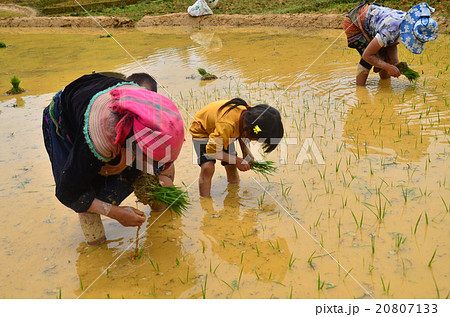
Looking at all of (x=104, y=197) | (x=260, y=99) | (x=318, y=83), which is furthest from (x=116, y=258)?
(x=318, y=83)

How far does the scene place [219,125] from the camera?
326 centimetres

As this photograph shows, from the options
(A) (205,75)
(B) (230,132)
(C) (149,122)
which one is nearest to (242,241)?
(B) (230,132)

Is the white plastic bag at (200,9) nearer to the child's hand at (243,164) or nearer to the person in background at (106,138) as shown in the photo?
the child's hand at (243,164)

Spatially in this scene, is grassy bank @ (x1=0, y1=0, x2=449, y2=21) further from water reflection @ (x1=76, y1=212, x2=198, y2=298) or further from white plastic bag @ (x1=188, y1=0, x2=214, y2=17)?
water reflection @ (x1=76, y1=212, x2=198, y2=298)

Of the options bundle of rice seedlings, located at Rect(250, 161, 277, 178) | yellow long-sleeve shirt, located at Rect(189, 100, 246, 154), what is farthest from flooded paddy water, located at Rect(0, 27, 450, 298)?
yellow long-sleeve shirt, located at Rect(189, 100, 246, 154)

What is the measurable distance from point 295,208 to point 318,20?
9840 mm

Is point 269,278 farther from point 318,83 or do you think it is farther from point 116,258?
point 318,83

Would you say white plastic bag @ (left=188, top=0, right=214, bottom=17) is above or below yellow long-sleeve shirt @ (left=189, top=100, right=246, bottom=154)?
above

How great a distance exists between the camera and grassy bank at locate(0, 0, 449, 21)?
40.6 feet

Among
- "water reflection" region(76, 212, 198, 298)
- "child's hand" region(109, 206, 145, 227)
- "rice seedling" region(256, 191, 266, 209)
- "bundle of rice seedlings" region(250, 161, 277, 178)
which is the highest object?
"child's hand" region(109, 206, 145, 227)

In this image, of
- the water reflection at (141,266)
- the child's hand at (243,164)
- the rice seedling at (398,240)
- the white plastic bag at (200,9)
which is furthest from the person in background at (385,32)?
the white plastic bag at (200,9)

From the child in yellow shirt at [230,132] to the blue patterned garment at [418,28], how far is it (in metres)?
2.83

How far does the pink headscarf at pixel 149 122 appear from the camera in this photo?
2.07m

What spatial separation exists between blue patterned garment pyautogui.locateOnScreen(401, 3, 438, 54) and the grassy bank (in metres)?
5.89
